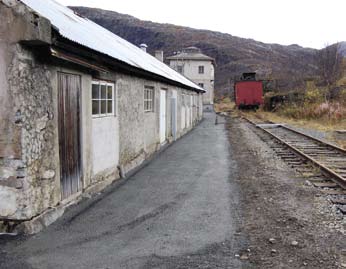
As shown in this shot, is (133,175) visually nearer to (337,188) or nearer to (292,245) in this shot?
(337,188)

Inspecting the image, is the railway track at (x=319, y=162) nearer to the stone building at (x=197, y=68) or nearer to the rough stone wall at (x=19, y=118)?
the rough stone wall at (x=19, y=118)

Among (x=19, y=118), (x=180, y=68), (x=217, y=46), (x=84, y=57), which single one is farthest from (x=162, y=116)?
(x=217, y=46)

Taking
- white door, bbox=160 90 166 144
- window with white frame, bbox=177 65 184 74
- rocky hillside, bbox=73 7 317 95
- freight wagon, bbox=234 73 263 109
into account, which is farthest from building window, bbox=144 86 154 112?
rocky hillside, bbox=73 7 317 95

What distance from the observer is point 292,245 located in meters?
4.98

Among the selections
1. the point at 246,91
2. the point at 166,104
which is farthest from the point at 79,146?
the point at 246,91

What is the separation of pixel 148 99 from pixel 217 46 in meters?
111

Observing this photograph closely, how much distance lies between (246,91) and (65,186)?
35.5 metres

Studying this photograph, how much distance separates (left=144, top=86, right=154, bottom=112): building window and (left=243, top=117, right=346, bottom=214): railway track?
4486 millimetres

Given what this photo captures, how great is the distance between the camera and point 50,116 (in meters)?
5.76

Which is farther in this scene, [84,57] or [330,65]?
[330,65]

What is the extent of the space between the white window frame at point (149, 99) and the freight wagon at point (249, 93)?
93.1ft

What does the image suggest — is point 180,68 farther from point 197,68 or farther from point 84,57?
point 84,57

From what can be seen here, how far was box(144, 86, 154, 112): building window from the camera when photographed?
39.5ft

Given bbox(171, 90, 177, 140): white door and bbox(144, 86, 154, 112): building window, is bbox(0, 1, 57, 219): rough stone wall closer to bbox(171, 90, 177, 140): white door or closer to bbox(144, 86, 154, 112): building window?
bbox(144, 86, 154, 112): building window
